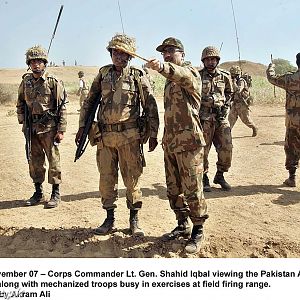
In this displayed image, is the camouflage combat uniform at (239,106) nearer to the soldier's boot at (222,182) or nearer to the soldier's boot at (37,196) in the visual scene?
the soldier's boot at (222,182)

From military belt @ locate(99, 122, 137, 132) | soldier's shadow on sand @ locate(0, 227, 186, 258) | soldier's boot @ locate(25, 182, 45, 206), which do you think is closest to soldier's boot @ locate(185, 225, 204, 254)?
soldier's shadow on sand @ locate(0, 227, 186, 258)

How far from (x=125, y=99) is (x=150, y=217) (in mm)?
1685

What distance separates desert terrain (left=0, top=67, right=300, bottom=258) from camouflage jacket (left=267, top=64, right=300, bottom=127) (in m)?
1.13

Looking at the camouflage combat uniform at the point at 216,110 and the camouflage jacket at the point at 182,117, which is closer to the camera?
the camouflage jacket at the point at 182,117

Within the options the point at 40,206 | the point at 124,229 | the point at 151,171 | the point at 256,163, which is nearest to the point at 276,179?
the point at 256,163

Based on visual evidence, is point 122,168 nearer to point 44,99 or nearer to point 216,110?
point 44,99

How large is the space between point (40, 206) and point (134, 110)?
7.55 feet

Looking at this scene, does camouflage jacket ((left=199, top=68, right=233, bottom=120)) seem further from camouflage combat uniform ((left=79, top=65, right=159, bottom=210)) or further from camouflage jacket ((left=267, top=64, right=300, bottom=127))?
camouflage combat uniform ((left=79, top=65, right=159, bottom=210))

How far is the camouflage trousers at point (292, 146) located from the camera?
21.6 ft

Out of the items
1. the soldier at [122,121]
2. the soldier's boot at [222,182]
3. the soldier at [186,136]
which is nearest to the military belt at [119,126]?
the soldier at [122,121]

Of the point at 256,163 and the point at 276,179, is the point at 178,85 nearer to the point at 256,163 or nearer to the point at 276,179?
the point at 276,179

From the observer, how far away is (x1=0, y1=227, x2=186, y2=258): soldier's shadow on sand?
445 cm

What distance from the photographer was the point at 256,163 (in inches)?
338

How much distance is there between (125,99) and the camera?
183 inches
